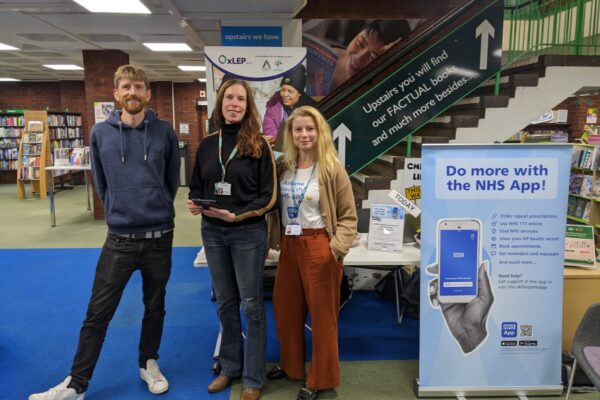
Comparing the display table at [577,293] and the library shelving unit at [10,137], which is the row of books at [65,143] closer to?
the library shelving unit at [10,137]

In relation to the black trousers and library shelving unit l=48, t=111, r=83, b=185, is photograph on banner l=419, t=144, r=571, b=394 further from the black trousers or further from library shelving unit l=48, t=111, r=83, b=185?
library shelving unit l=48, t=111, r=83, b=185

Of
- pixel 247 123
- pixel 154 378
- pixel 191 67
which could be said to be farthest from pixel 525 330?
pixel 191 67

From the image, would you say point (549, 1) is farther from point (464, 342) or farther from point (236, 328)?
point (236, 328)

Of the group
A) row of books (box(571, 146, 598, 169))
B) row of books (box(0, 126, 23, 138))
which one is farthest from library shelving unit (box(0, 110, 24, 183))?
row of books (box(571, 146, 598, 169))

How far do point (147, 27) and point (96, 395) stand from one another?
470cm

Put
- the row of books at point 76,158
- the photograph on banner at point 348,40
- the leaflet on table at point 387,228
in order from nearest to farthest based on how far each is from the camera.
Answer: the leaflet on table at point 387,228
the photograph on banner at point 348,40
the row of books at point 76,158

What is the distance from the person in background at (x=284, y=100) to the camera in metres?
3.73

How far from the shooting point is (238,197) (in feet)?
7.69

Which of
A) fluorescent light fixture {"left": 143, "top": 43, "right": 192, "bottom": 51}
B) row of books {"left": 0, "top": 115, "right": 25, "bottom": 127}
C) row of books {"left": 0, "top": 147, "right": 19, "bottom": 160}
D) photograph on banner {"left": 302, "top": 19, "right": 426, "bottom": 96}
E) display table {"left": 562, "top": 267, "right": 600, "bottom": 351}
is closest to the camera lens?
display table {"left": 562, "top": 267, "right": 600, "bottom": 351}

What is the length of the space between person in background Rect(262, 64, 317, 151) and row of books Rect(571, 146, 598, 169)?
3.53 meters

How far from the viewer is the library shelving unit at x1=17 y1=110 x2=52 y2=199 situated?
386 inches

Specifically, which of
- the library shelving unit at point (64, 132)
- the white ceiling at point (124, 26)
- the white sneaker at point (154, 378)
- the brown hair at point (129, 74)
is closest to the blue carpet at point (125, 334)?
the white sneaker at point (154, 378)

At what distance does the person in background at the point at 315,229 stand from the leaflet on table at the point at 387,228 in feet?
1.67

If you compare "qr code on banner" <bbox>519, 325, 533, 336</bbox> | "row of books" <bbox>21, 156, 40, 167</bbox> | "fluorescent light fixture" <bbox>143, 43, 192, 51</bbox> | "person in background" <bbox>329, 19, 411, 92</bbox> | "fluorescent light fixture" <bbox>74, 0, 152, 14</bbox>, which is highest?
"fluorescent light fixture" <bbox>143, 43, 192, 51</bbox>
